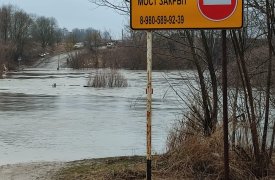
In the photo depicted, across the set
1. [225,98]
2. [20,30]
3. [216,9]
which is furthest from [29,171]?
[20,30]

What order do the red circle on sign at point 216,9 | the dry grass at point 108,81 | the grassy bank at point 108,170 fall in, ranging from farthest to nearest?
1. the dry grass at point 108,81
2. the grassy bank at point 108,170
3. the red circle on sign at point 216,9

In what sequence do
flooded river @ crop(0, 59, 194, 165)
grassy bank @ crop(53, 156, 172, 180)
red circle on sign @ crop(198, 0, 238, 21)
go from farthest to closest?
flooded river @ crop(0, 59, 194, 165) → grassy bank @ crop(53, 156, 172, 180) → red circle on sign @ crop(198, 0, 238, 21)

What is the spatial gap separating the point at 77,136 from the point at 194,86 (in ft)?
24.0

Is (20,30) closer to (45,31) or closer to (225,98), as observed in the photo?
(45,31)

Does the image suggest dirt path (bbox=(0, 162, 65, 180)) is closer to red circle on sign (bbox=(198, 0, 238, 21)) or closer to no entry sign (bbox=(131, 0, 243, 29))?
no entry sign (bbox=(131, 0, 243, 29))

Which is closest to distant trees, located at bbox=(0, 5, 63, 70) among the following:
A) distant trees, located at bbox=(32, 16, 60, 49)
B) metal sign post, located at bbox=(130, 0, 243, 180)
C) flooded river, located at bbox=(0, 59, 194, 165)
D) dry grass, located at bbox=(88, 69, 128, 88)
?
distant trees, located at bbox=(32, 16, 60, 49)

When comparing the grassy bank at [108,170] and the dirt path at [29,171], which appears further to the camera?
the dirt path at [29,171]

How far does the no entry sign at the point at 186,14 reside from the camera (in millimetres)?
5711

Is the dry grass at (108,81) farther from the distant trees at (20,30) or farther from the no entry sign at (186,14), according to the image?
the distant trees at (20,30)

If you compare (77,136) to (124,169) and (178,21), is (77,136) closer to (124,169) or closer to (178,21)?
(124,169)

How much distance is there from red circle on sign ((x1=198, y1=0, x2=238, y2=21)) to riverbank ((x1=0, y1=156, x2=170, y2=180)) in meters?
2.63

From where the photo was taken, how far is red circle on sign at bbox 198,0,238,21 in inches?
225

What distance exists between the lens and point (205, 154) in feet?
24.5

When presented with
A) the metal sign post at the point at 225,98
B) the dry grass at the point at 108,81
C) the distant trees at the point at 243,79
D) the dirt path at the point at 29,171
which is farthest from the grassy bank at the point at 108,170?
the dry grass at the point at 108,81
